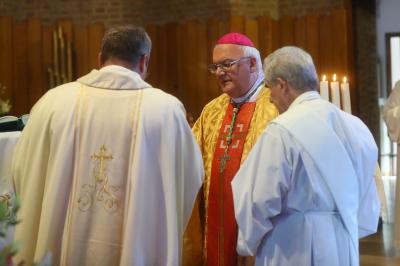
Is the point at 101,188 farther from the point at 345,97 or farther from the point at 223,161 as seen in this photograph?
the point at 345,97

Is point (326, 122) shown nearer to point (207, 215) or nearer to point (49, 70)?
point (207, 215)

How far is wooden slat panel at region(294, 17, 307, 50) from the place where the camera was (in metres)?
9.58

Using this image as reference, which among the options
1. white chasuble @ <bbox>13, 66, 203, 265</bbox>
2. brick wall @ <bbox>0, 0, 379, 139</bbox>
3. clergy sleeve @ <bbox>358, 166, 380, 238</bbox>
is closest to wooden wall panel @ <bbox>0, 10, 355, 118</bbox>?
brick wall @ <bbox>0, 0, 379, 139</bbox>

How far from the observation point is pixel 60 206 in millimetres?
3162

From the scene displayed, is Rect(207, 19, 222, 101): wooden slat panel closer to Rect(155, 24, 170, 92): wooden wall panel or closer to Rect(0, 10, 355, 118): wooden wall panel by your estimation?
Rect(0, 10, 355, 118): wooden wall panel

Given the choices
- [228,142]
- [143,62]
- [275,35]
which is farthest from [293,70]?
[275,35]

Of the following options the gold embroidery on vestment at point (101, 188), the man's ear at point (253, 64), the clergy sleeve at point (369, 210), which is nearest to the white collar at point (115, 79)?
the gold embroidery on vestment at point (101, 188)

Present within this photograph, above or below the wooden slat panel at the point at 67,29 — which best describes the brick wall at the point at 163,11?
above

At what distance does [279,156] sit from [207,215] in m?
1.33

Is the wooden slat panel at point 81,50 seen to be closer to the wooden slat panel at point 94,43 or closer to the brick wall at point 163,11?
the wooden slat panel at point 94,43

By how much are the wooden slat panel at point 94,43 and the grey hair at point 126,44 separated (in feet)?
22.5

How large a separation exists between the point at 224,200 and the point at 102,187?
1.16 m

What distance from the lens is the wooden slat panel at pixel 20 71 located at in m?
10.1

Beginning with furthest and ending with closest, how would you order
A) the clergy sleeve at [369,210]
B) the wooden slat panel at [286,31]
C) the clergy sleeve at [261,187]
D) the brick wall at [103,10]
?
the brick wall at [103,10]
the wooden slat panel at [286,31]
the clergy sleeve at [369,210]
the clergy sleeve at [261,187]
